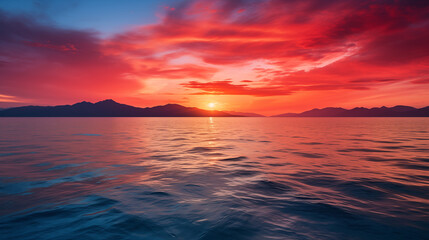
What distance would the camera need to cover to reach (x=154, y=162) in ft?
47.5

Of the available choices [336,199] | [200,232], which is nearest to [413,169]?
[336,199]

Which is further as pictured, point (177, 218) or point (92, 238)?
point (177, 218)

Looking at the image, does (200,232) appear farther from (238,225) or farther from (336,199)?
(336,199)

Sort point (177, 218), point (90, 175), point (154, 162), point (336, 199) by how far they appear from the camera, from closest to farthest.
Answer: point (177, 218) < point (336, 199) < point (90, 175) < point (154, 162)

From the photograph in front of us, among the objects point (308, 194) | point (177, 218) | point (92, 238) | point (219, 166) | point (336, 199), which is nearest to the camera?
point (92, 238)

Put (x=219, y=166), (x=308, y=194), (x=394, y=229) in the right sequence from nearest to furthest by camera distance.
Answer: (x=394, y=229)
(x=308, y=194)
(x=219, y=166)

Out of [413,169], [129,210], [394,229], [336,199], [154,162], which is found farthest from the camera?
[154,162]

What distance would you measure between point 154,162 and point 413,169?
1623 centimetres

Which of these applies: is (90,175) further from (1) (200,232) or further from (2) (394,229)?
(2) (394,229)

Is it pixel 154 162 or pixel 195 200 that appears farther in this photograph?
pixel 154 162

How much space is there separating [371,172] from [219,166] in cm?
869

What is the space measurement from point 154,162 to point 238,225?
33.2 feet

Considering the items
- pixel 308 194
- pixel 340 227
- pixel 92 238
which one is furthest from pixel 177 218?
pixel 308 194

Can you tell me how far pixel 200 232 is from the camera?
5.36m
